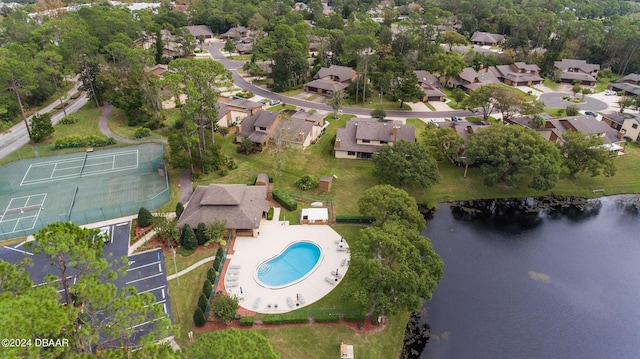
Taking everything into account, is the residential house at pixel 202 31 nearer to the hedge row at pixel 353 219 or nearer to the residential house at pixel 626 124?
the hedge row at pixel 353 219

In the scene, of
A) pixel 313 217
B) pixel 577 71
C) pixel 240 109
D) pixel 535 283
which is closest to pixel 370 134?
pixel 313 217

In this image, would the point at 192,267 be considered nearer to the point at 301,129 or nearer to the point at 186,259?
the point at 186,259

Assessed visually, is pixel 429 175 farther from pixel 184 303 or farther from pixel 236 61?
pixel 236 61

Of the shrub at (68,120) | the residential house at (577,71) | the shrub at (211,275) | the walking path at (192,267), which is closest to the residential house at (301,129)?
the walking path at (192,267)

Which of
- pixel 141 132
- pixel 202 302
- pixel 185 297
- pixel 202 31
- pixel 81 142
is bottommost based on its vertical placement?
pixel 185 297

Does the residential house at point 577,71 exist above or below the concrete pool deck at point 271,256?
above

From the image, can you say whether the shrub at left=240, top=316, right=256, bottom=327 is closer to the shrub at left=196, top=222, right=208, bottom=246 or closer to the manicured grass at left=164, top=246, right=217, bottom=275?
the manicured grass at left=164, top=246, right=217, bottom=275

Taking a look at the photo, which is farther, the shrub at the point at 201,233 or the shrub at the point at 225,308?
the shrub at the point at 201,233
